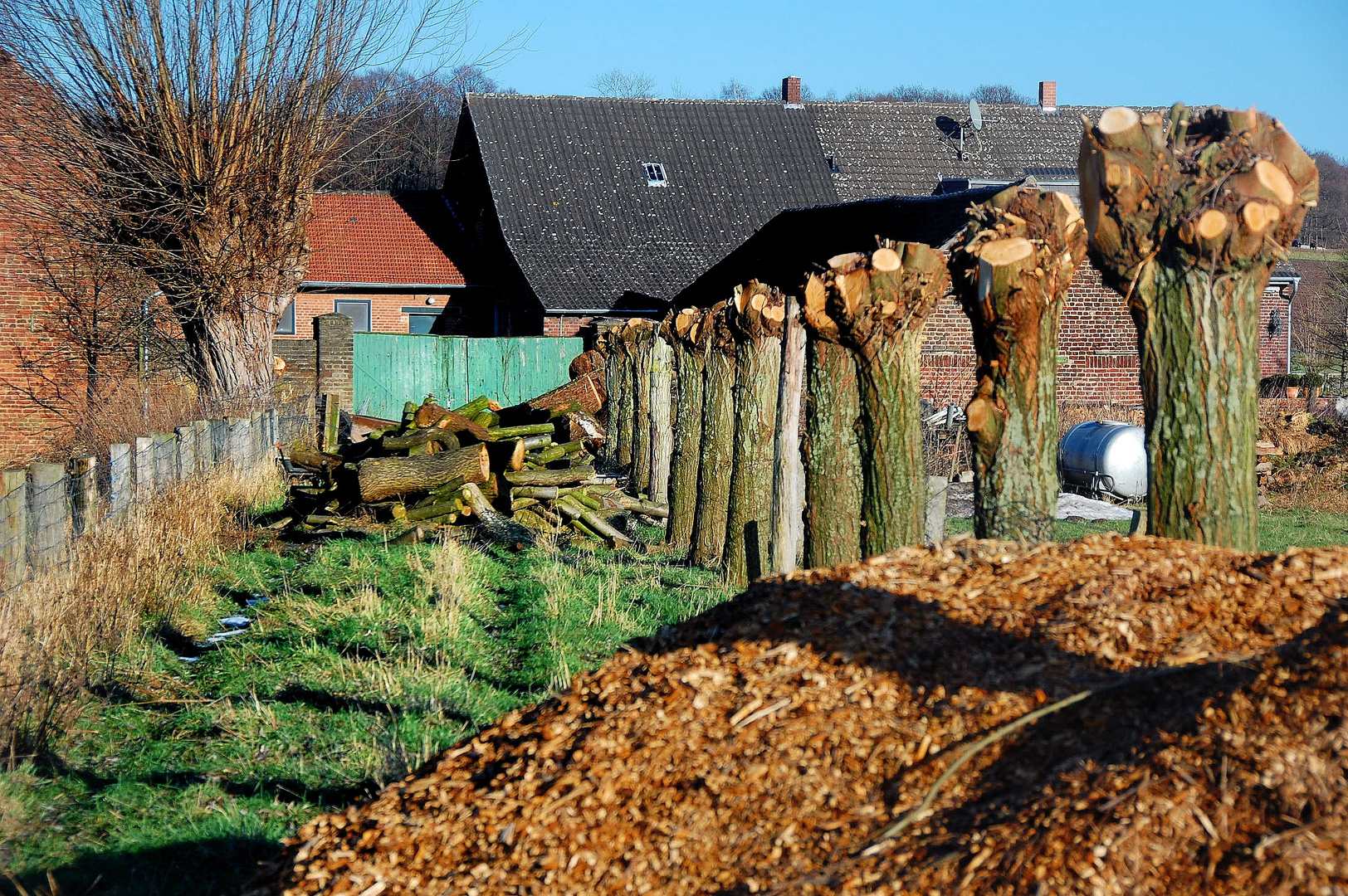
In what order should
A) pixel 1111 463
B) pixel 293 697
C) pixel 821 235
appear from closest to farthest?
pixel 293 697
pixel 1111 463
pixel 821 235

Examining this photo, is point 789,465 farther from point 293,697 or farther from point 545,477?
point 545,477

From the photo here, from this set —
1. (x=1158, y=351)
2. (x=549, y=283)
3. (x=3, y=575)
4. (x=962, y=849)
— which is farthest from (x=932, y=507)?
(x=549, y=283)

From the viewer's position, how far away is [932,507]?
23.8ft

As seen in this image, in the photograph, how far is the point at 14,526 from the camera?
700cm

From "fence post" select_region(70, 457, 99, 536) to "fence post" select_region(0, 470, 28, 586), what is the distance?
1.15 meters

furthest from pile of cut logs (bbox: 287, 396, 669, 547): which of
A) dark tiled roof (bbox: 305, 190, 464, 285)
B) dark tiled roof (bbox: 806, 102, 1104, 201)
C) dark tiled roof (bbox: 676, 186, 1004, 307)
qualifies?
dark tiled roof (bbox: 806, 102, 1104, 201)

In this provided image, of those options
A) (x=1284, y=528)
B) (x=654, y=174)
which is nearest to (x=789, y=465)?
(x=1284, y=528)

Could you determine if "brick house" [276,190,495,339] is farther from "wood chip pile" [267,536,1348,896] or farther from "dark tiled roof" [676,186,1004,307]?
"wood chip pile" [267,536,1348,896]

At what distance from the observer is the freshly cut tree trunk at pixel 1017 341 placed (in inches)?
206

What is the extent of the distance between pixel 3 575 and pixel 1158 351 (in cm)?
612

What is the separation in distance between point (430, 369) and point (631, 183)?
1051 cm

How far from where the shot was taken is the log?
12844 millimetres

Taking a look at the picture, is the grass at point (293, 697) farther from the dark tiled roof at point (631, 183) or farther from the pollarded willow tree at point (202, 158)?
the dark tiled roof at point (631, 183)

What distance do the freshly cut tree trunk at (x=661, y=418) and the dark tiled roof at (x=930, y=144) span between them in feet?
75.0
